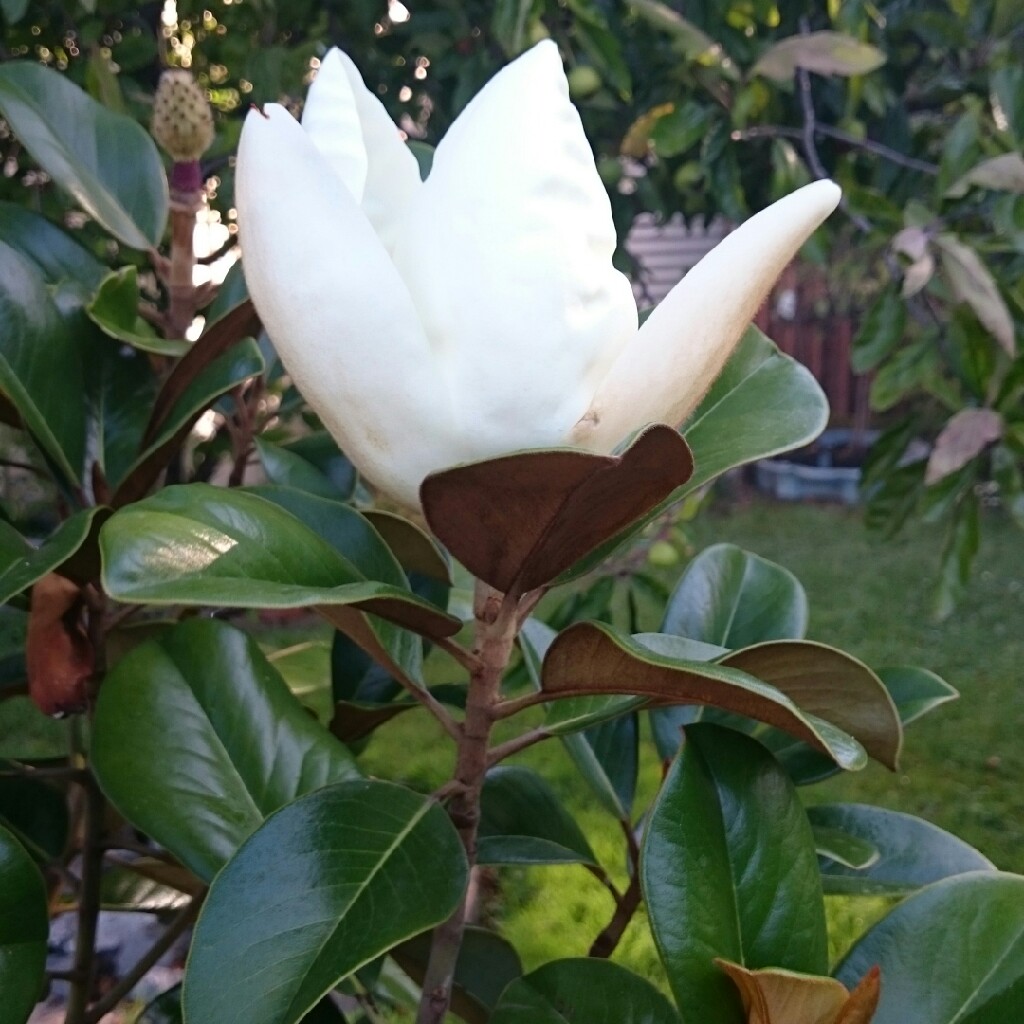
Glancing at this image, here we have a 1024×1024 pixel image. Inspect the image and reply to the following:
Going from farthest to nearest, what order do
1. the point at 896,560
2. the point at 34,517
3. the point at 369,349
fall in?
1. the point at 896,560
2. the point at 34,517
3. the point at 369,349

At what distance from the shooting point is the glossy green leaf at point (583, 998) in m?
0.57

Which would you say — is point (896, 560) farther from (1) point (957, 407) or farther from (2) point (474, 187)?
(2) point (474, 187)

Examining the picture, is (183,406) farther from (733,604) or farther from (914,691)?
(914,691)

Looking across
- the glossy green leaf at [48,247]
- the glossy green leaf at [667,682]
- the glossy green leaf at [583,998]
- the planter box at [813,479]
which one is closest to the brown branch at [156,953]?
the glossy green leaf at [583,998]

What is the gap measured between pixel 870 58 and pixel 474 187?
1223 millimetres

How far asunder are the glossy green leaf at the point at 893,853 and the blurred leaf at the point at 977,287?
2.68ft

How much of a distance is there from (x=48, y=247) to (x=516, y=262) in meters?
0.59

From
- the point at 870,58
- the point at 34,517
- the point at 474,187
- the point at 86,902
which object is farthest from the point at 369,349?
the point at 870,58

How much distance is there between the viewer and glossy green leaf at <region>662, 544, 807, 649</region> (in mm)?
776

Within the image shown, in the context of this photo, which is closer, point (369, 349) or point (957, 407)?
point (369, 349)

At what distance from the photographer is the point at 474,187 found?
0.42 metres

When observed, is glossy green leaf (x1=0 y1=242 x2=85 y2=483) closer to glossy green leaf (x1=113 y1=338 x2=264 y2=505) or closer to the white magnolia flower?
glossy green leaf (x1=113 y1=338 x2=264 y2=505)

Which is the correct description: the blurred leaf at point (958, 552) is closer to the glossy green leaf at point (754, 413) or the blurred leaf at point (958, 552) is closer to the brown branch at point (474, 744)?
the glossy green leaf at point (754, 413)

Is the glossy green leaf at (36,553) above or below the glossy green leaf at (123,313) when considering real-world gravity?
below
